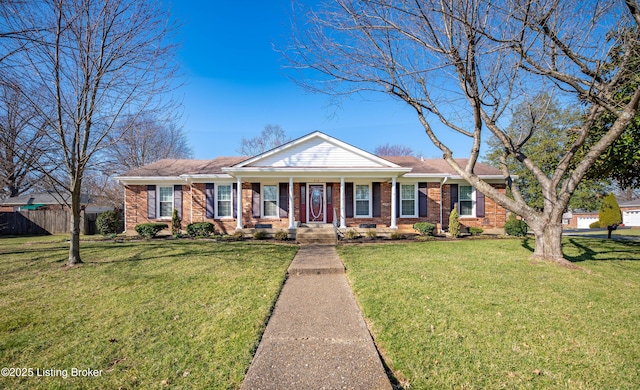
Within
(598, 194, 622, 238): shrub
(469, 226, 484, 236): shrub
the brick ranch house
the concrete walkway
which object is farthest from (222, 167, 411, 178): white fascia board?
(598, 194, 622, 238): shrub

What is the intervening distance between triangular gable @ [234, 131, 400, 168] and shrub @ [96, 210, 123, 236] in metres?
7.76

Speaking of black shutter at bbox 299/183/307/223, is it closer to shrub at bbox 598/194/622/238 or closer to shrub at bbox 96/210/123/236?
shrub at bbox 96/210/123/236

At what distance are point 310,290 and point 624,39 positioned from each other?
8.39 meters

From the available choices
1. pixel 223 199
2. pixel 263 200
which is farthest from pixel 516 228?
pixel 223 199

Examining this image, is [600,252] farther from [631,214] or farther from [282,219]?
[631,214]

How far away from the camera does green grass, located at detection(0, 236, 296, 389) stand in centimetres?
270

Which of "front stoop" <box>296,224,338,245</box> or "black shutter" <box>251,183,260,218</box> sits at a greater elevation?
"black shutter" <box>251,183,260,218</box>

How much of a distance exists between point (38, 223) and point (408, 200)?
22.8m

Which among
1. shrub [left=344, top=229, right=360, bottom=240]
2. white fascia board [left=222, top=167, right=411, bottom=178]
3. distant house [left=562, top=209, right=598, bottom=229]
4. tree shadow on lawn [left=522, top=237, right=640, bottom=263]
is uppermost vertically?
white fascia board [left=222, top=167, right=411, bottom=178]

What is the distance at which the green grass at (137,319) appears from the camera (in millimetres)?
2697

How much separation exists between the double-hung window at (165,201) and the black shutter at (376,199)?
10327 mm

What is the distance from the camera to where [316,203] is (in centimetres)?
1390

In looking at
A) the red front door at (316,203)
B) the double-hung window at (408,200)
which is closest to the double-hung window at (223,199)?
the red front door at (316,203)

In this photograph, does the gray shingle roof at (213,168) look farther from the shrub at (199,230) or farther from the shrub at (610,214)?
the shrub at (610,214)
